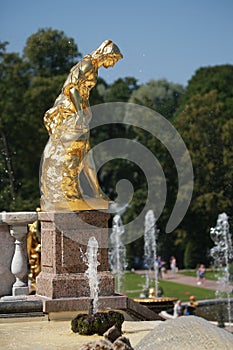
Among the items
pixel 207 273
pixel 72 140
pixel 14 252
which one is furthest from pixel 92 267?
pixel 207 273

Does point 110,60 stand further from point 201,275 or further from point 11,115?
point 11,115

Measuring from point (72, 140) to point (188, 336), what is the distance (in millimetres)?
5695

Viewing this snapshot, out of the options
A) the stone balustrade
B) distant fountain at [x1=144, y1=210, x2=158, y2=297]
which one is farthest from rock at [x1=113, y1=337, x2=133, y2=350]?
distant fountain at [x1=144, y1=210, x2=158, y2=297]

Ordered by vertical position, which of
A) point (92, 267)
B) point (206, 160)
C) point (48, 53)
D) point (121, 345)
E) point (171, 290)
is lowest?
point (121, 345)

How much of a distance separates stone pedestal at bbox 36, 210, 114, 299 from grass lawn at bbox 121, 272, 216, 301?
1579cm

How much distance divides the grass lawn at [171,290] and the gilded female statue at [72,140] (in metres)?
15.8

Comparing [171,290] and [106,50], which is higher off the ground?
[106,50]

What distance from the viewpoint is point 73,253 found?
416 inches

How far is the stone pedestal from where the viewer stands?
10492mm

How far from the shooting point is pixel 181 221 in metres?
40.9

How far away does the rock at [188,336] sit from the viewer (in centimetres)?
545

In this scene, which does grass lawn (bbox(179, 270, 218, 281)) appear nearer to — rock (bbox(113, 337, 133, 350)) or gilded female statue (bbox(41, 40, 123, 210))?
gilded female statue (bbox(41, 40, 123, 210))

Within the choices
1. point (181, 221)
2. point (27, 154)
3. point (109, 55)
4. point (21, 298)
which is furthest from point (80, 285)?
point (181, 221)

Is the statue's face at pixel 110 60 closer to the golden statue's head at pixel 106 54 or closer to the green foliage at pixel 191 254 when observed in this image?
the golden statue's head at pixel 106 54
